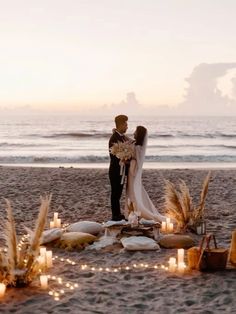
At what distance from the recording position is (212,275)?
614cm

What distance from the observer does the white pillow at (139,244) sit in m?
7.30

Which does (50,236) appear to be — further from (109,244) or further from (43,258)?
(43,258)

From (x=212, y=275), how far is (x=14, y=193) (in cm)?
747

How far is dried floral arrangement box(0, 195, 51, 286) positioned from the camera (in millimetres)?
5508

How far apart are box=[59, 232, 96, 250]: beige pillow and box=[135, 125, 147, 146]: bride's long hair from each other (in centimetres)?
185

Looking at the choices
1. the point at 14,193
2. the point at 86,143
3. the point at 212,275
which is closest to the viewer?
the point at 212,275

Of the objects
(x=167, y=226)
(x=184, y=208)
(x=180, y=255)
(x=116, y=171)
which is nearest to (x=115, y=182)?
(x=116, y=171)

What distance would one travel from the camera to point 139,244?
7348mm

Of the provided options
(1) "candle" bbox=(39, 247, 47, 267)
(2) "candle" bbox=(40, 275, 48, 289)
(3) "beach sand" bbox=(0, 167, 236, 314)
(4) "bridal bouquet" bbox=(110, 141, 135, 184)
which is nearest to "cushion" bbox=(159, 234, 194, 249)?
(3) "beach sand" bbox=(0, 167, 236, 314)

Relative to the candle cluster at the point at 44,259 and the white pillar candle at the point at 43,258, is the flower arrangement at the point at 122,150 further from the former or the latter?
the white pillar candle at the point at 43,258

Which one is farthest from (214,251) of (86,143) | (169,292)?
(86,143)

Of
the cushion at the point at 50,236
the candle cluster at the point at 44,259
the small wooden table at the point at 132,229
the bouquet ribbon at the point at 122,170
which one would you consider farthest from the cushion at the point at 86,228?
the candle cluster at the point at 44,259

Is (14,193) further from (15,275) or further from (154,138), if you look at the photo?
(154,138)

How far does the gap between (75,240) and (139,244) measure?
973 mm
